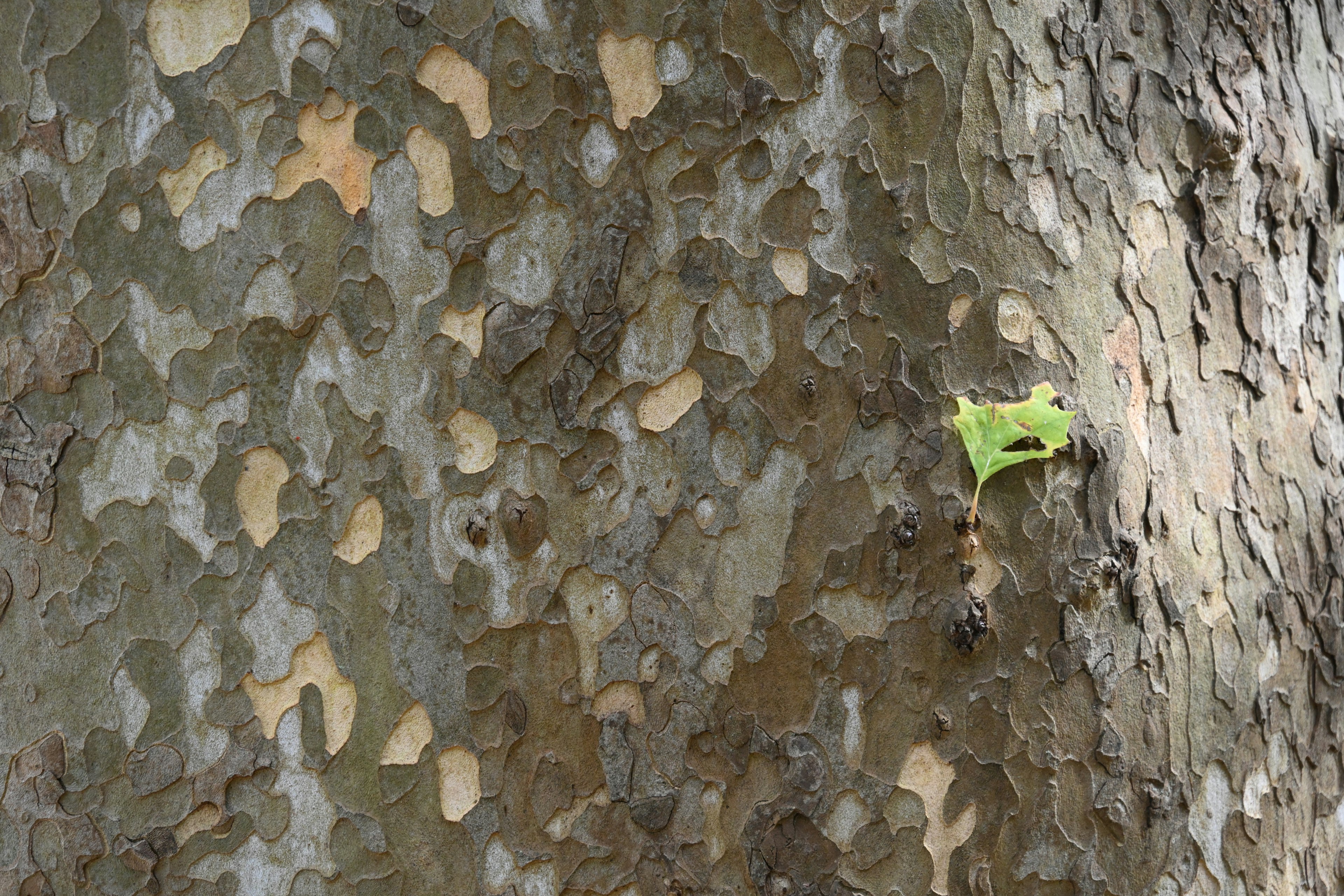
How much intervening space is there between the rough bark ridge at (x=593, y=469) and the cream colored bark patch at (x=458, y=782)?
0.04ft

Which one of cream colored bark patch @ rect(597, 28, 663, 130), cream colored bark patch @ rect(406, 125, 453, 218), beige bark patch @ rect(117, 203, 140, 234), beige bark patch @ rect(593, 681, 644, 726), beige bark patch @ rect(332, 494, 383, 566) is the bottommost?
beige bark patch @ rect(593, 681, 644, 726)

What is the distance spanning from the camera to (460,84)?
49.9 inches

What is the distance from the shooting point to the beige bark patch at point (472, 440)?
4.12 feet

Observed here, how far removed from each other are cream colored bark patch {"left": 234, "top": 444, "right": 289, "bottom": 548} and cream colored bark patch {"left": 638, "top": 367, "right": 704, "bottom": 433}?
19.2 inches

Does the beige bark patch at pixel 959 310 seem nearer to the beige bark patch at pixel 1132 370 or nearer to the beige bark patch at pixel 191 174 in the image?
the beige bark patch at pixel 1132 370

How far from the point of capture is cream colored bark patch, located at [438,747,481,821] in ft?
4.08

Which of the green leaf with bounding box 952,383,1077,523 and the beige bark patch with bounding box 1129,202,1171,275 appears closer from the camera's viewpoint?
the green leaf with bounding box 952,383,1077,523

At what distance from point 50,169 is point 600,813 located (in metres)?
1.15

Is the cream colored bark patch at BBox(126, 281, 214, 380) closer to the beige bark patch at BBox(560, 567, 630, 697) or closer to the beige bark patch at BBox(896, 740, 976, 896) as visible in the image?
the beige bark patch at BBox(560, 567, 630, 697)

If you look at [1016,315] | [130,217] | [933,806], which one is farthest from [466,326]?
[933,806]

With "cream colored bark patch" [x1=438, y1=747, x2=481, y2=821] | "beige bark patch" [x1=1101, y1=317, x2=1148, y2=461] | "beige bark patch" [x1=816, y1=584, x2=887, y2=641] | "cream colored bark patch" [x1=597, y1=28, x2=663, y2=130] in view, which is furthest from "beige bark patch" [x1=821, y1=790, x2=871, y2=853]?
"cream colored bark patch" [x1=597, y1=28, x2=663, y2=130]

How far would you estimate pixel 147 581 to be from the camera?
130 centimetres

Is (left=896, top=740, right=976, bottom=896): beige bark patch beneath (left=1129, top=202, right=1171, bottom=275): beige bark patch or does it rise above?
beneath

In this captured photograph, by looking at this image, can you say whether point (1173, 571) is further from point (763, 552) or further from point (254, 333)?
point (254, 333)
